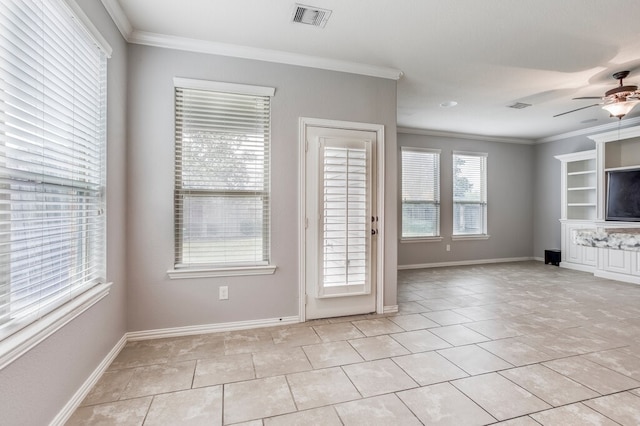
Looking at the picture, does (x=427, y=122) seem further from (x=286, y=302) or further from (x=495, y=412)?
(x=495, y=412)

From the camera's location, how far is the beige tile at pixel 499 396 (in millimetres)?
1787

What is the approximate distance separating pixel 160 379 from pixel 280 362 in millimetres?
817

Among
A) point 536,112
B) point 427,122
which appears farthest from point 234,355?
point 536,112

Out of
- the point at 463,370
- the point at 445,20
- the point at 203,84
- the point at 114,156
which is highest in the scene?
the point at 445,20

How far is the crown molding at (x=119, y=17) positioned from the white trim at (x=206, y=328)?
2.54 m

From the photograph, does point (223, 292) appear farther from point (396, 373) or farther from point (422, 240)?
point (422, 240)

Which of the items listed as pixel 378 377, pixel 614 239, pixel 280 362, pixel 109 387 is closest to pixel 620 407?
pixel 614 239

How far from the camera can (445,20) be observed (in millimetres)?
2521

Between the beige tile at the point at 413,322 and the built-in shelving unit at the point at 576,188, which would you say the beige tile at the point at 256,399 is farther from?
the built-in shelving unit at the point at 576,188

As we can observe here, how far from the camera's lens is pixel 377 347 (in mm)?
2613

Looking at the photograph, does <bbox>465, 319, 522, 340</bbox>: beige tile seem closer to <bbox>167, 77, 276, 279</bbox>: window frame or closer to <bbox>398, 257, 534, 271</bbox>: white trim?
<bbox>167, 77, 276, 279</bbox>: window frame

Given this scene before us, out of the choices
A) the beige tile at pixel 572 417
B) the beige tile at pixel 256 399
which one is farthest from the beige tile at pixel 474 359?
the beige tile at pixel 256 399

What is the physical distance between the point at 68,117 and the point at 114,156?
2.14 ft

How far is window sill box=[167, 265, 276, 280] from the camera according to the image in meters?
2.82
